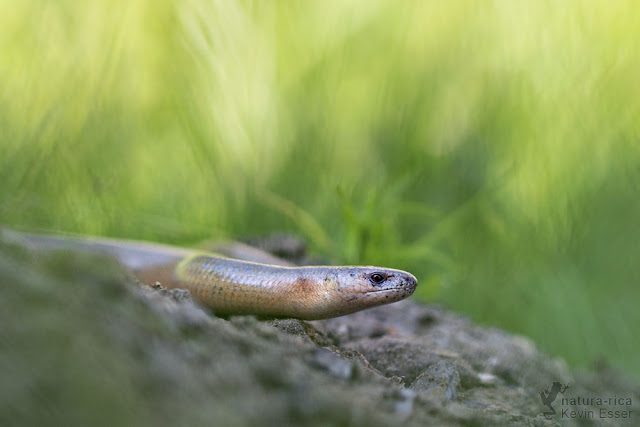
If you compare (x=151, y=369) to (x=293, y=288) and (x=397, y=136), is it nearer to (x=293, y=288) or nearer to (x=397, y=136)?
(x=293, y=288)

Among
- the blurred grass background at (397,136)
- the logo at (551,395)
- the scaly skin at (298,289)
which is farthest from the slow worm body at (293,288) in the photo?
the blurred grass background at (397,136)

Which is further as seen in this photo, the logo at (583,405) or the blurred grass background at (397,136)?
the blurred grass background at (397,136)

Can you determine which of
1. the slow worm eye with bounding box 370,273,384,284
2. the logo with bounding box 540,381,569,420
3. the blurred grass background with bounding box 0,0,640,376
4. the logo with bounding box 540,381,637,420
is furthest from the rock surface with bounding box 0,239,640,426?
the blurred grass background with bounding box 0,0,640,376

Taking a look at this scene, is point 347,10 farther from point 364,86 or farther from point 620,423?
point 620,423

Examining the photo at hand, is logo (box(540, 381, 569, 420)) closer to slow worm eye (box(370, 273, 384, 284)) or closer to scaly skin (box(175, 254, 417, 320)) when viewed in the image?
scaly skin (box(175, 254, 417, 320))

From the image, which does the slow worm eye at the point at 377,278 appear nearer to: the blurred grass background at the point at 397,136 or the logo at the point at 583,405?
the logo at the point at 583,405
